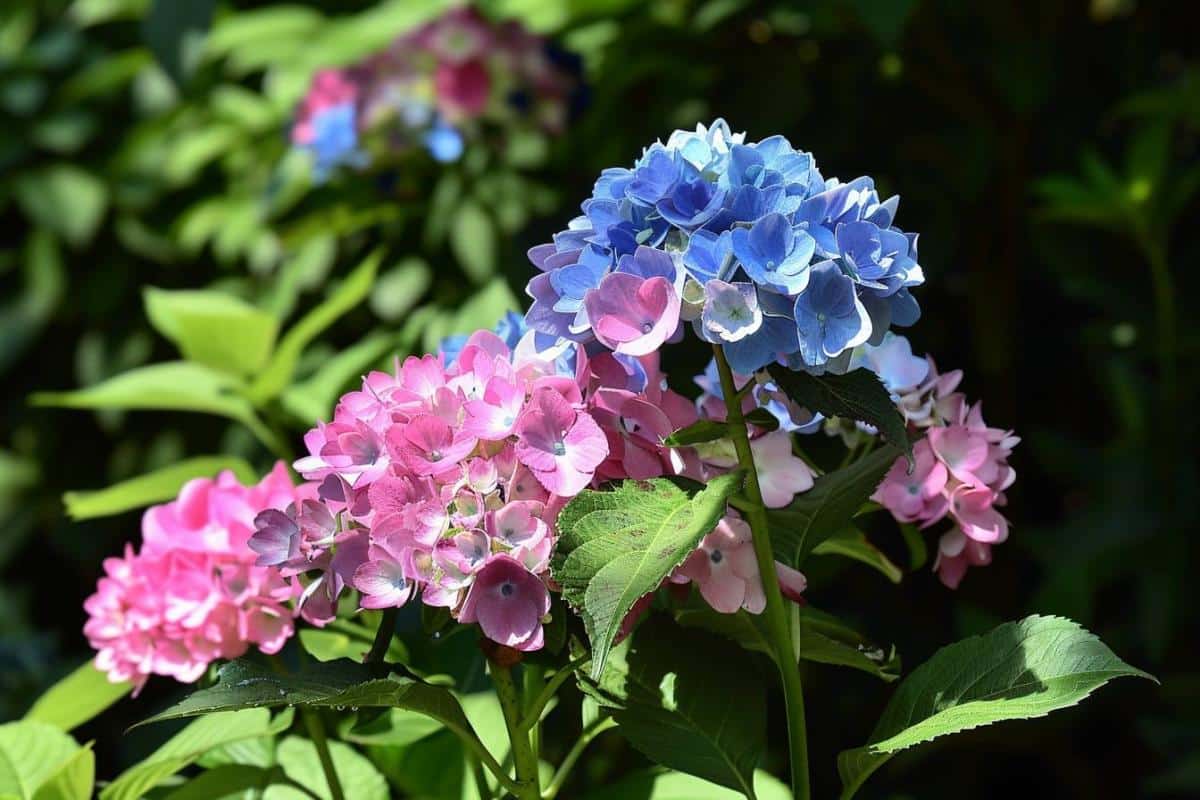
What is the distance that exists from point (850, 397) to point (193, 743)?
459 millimetres

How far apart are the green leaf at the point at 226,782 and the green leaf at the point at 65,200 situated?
65.8 inches

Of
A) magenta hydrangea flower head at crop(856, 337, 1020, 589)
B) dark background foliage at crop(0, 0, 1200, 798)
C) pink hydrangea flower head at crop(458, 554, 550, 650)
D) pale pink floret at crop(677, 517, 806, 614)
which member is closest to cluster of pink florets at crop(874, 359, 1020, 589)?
magenta hydrangea flower head at crop(856, 337, 1020, 589)

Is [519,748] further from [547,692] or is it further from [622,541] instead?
[622,541]

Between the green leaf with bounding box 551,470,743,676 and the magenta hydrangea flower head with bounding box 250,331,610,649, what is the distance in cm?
2

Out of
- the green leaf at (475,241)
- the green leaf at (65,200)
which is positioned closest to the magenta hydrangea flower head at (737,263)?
the green leaf at (475,241)

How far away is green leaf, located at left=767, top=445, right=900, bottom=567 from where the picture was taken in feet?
2.29

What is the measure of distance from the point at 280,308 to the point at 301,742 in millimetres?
465

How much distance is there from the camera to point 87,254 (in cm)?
245

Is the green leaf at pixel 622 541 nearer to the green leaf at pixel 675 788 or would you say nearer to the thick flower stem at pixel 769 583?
the thick flower stem at pixel 769 583

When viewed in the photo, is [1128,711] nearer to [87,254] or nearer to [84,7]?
[87,254]

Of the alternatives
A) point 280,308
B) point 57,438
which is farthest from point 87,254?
point 280,308

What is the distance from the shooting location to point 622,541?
617mm

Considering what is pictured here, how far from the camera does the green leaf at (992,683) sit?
25.4 inches

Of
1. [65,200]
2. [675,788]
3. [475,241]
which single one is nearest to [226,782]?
[675,788]
